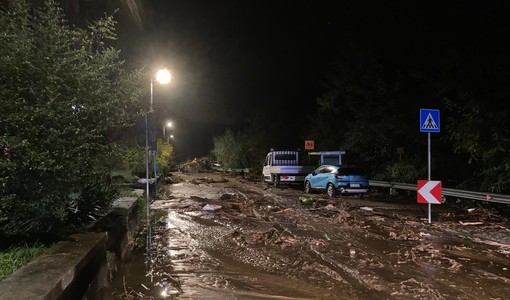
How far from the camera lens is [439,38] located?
54.3 feet

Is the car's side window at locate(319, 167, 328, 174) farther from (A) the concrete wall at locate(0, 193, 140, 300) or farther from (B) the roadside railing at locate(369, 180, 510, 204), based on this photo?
(A) the concrete wall at locate(0, 193, 140, 300)

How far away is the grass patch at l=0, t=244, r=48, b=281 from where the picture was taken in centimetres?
422

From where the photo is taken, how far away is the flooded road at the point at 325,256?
5.62 metres

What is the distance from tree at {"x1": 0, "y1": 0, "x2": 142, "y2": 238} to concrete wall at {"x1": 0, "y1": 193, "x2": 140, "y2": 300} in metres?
0.56

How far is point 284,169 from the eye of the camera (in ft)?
78.6

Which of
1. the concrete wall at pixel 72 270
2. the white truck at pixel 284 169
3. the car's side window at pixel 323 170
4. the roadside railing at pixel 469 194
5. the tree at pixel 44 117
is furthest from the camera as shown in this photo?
the white truck at pixel 284 169

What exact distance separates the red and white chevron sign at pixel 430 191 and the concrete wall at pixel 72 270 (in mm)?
7723

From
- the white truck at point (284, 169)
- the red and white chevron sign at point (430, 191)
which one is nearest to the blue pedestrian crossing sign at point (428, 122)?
the red and white chevron sign at point (430, 191)

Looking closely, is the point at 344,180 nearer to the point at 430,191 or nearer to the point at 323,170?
the point at 323,170

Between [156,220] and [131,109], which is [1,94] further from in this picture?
[156,220]

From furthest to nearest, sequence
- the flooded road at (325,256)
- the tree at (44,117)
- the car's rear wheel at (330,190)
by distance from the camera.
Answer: the car's rear wheel at (330,190) < the flooded road at (325,256) < the tree at (44,117)

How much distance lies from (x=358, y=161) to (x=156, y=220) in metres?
15.5

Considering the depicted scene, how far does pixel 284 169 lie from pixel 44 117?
19282 millimetres

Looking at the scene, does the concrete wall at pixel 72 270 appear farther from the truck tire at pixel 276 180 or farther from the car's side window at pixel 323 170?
the truck tire at pixel 276 180
